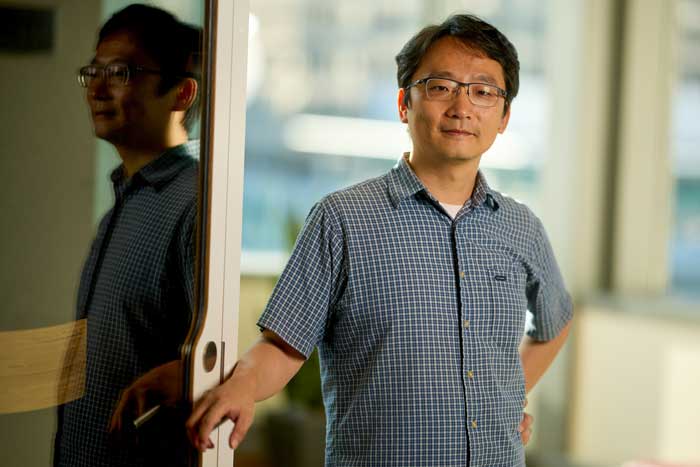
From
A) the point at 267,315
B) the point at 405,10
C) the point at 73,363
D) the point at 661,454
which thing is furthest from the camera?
the point at 405,10

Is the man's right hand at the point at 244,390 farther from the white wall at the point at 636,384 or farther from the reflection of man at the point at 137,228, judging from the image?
the white wall at the point at 636,384

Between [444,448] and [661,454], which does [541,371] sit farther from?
[661,454]

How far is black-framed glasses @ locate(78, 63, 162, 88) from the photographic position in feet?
4.03

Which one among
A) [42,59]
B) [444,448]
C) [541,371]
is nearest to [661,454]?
[541,371]

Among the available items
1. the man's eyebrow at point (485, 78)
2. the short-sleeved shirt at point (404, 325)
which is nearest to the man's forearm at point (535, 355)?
the short-sleeved shirt at point (404, 325)

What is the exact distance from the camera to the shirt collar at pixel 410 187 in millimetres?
1489

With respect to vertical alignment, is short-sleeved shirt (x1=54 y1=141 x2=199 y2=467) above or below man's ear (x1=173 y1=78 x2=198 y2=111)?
below

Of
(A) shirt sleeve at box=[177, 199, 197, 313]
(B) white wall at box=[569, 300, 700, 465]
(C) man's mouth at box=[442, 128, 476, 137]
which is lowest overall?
(B) white wall at box=[569, 300, 700, 465]

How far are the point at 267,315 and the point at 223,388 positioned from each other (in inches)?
5.9

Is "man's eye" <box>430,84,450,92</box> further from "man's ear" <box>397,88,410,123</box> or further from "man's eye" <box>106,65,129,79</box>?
"man's eye" <box>106,65,129,79</box>

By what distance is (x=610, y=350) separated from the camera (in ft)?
12.4

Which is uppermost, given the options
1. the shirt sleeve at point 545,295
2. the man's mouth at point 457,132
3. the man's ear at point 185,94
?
the man's ear at point 185,94

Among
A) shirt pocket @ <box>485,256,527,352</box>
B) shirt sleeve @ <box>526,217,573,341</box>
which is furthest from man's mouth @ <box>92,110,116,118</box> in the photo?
shirt sleeve @ <box>526,217,573,341</box>

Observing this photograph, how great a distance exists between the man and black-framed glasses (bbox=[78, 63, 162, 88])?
0.39m
